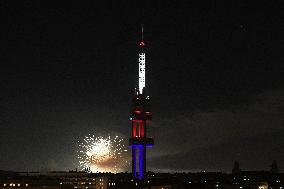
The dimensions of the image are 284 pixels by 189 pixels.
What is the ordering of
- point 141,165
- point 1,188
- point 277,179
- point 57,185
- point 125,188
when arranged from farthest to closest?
point 277,179
point 141,165
point 125,188
point 57,185
point 1,188

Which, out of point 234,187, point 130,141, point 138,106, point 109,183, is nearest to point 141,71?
point 138,106

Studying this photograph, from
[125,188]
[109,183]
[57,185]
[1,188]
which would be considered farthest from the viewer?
[109,183]

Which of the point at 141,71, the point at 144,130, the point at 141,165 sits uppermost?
the point at 141,71

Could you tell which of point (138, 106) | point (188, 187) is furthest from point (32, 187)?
point (138, 106)

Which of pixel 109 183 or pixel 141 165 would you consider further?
pixel 141 165

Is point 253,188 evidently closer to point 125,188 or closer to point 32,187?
point 125,188

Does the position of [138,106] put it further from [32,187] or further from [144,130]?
[32,187]

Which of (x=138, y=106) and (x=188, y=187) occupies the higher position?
(x=138, y=106)
